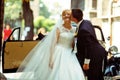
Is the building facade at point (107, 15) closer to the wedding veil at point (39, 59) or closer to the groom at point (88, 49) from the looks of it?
the wedding veil at point (39, 59)

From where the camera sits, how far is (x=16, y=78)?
18.7 ft

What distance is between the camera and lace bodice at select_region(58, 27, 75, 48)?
4.75m

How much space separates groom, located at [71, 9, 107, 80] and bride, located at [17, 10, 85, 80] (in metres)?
0.15

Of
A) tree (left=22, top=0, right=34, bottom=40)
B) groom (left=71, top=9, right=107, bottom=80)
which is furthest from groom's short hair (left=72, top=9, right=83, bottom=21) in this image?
tree (left=22, top=0, right=34, bottom=40)

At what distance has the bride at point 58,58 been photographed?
4574 millimetres

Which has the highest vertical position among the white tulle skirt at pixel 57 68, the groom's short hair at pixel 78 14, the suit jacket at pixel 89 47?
the groom's short hair at pixel 78 14

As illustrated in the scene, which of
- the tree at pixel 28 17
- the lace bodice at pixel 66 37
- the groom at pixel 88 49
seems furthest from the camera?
the tree at pixel 28 17

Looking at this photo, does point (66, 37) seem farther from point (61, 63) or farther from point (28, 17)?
point (28, 17)

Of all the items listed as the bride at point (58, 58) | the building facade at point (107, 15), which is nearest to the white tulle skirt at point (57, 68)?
the bride at point (58, 58)

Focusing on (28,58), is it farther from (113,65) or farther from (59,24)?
(113,65)

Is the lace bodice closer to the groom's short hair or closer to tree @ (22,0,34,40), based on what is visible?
the groom's short hair

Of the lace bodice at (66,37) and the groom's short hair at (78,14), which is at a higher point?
the groom's short hair at (78,14)

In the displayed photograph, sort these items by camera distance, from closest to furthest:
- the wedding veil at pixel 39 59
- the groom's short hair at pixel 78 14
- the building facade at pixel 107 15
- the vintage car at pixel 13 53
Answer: the groom's short hair at pixel 78 14 → the wedding veil at pixel 39 59 → the vintage car at pixel 13 53 → the building facade at pixel 107 15

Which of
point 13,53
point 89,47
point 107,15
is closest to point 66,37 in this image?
point 89,47
